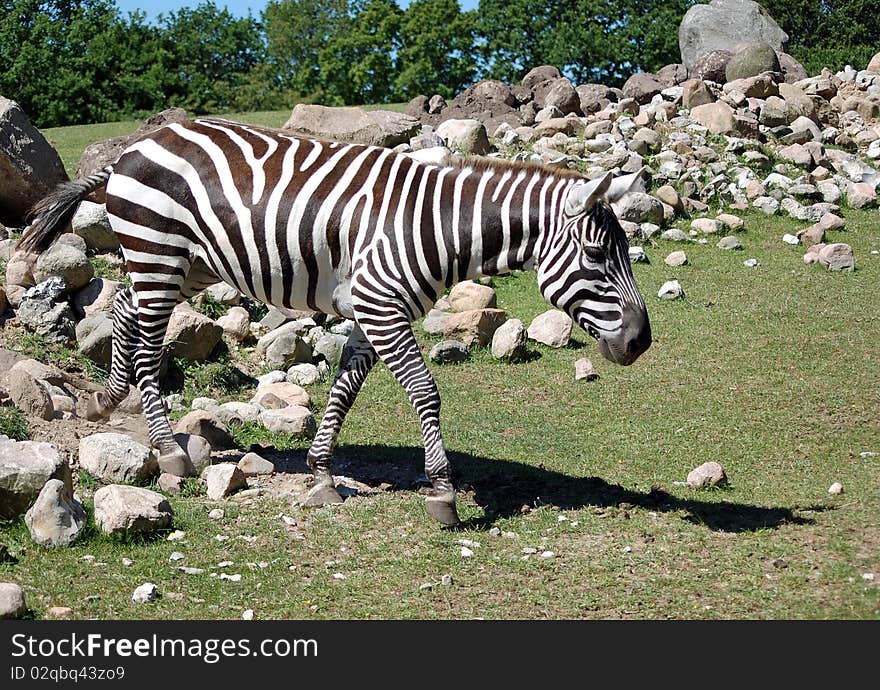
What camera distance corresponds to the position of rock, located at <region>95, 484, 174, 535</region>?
6.60 m

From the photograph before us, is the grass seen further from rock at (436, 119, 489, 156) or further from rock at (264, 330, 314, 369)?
rock at (436, 119, 489, 156)

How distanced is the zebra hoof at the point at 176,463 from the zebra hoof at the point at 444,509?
7.17ft

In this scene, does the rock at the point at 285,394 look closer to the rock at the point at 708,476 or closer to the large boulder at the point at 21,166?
the rock at the point at 708,476

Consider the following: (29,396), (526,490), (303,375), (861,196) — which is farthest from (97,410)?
(861,196)

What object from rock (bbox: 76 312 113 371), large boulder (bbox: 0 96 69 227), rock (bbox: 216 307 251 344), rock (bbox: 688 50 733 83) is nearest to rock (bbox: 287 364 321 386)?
rock (bbox: 216 307 251 344)

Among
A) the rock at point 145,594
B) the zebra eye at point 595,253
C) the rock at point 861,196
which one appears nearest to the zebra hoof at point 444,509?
the zebra eye at point 595,253

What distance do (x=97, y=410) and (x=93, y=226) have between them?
4455 millimetres

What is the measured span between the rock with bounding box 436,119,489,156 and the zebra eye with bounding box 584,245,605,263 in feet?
40.3

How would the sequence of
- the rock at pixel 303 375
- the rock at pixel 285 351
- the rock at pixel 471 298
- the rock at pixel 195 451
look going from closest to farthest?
the rock at pixel 195 451 → the rock at pixel 303 375 → the rock at pixel 285 351 → the rock at pixel 471 298

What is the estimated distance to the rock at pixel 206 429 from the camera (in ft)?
28.8

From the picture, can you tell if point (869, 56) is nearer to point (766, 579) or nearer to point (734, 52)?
point (734, 52)

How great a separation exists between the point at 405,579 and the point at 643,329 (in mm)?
2461

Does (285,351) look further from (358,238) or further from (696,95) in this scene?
(696,95)

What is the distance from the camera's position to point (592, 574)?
6340mm
